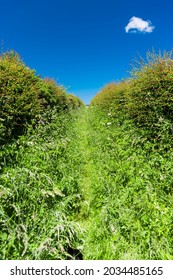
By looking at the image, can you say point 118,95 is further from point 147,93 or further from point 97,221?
point 97,221

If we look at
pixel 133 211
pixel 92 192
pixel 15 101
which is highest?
pixel 15 101

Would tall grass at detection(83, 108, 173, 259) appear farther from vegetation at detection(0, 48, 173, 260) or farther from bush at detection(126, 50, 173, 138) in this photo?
bush at detection(126, 50, 173, 138)

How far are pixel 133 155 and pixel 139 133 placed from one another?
1.49 m

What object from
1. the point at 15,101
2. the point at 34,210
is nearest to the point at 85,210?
the point at 34,210

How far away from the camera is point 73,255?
3.24m

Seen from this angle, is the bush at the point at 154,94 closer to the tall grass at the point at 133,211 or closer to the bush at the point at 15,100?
the tall grass at the point at 133,211

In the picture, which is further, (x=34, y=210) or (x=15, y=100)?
(x=15, y=100)

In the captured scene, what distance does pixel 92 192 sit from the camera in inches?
190

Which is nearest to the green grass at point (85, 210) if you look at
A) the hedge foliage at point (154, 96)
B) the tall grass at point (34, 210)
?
the tall grass at point (34, 210)

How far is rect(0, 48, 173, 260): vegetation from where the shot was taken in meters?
3.07

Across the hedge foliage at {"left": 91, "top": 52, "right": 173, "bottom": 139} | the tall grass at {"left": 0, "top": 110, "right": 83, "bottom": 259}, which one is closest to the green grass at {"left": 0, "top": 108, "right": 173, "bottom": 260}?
the tall grass at {"left": 0, "top": 110, "right": 83, "bottom": 259}

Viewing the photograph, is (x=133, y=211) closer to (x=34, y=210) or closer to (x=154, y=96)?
(x=34, y=210)
